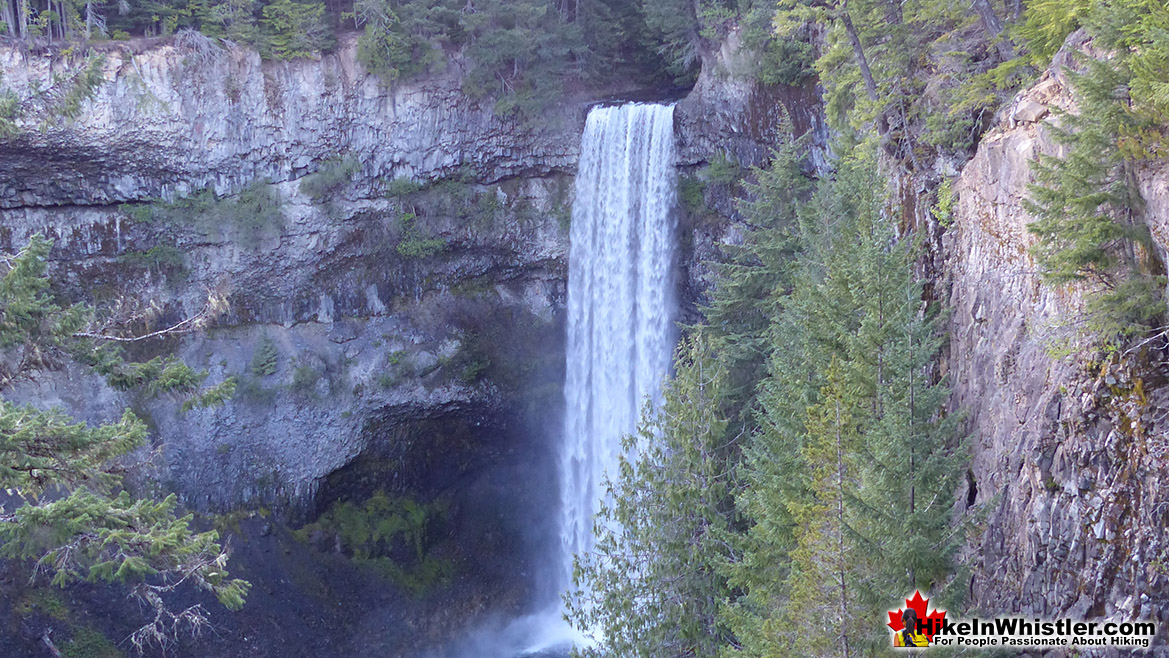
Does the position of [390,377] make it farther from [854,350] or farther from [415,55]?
[854,350]

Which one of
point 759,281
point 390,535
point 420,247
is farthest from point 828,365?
point 390,535

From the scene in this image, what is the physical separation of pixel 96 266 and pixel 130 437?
18.0 metres

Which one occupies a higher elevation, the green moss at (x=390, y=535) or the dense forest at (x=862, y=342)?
the dense forest at (x=862, y=342)

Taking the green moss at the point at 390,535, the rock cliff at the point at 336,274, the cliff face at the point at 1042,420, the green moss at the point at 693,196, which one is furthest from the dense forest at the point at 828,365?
the green moss at the point at 390,535

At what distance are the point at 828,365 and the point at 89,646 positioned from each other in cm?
2006

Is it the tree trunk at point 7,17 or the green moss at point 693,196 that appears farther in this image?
the green moss at point 693,196

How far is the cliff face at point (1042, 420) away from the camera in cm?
793

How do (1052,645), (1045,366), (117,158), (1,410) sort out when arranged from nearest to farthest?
Answer: 1. (1052,645)
2. (1045,366)
3. (1,410)
4. (117,158)

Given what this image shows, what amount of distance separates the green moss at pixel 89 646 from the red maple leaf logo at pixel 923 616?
20452 mm

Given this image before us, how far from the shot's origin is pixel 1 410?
10102 millimetres

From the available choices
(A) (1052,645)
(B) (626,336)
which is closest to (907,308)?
(A) (1052,645)

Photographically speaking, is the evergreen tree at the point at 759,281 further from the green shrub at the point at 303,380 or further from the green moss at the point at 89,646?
the green moss at the point at 89,646

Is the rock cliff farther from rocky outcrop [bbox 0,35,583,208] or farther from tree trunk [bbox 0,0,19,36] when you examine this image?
tree trunk [bbox 0,0,19,36]

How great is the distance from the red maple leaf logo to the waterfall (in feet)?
48.9
